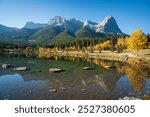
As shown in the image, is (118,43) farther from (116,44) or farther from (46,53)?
(46,53)

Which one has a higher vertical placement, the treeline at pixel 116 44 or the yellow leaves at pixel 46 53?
the treeline at pixel 116 44

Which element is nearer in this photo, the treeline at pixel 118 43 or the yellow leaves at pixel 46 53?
the treeline at pixel 118 43

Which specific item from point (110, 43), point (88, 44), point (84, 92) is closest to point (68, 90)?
point (84, 92)

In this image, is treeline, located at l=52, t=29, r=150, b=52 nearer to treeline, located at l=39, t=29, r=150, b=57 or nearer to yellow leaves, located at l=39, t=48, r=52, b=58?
treeline, located at l=39, t=29, r=150, b=57

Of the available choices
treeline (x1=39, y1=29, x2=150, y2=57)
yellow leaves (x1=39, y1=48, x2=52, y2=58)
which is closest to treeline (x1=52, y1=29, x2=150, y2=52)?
treeline (x1=39, y1=29, x2=150, y2=57)

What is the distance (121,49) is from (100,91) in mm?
59866

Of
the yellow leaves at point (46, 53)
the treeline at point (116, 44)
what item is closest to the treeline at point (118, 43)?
the treeline at point (116, 44)

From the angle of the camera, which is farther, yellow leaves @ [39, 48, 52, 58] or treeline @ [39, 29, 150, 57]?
yellow leaves @ [39, 48, 52, 58]

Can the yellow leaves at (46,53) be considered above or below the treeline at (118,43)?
below

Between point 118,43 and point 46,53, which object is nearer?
point 118,43

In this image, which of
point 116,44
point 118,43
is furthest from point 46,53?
point 118,43

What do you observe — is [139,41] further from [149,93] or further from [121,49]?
[149,93]

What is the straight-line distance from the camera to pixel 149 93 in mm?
18266

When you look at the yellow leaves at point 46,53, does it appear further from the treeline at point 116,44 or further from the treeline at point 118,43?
the treeline at point 118,43
